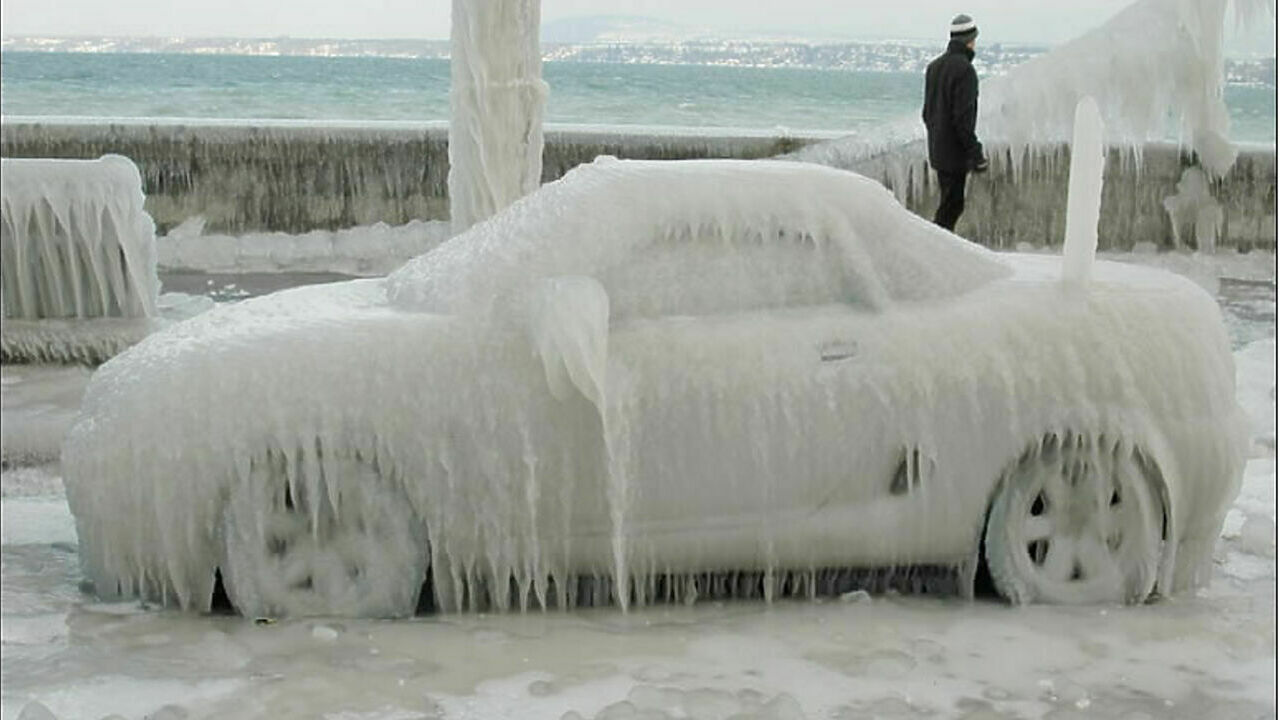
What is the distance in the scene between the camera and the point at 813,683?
3.94 m

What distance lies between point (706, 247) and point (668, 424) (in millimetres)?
640

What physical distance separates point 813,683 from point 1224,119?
10944mm

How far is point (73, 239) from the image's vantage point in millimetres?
8609

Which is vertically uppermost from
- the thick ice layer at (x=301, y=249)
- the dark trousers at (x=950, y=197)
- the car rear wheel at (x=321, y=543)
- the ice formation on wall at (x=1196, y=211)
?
the dark trousers at (x=950, y=197)

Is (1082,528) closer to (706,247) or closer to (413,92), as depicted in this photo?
(706,247)

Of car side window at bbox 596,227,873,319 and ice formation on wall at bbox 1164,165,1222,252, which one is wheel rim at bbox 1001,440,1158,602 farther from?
ice formation on wall at bbox 1164,165,1222,252

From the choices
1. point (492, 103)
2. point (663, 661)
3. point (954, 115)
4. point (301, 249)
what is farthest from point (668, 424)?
point (301, 249)

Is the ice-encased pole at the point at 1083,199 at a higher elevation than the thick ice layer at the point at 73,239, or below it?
higher

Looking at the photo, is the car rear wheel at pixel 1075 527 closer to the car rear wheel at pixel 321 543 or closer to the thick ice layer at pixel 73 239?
the car rear wheel at pixel 321 543

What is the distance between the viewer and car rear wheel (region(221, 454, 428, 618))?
425cm

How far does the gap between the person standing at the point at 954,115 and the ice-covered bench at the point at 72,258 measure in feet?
16.6

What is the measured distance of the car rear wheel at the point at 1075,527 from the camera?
4.52m

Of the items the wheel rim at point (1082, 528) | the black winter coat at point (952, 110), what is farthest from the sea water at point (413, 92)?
the wheel rim at point (1082, 528)

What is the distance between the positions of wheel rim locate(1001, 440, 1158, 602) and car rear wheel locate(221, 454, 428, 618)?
1935 mm
